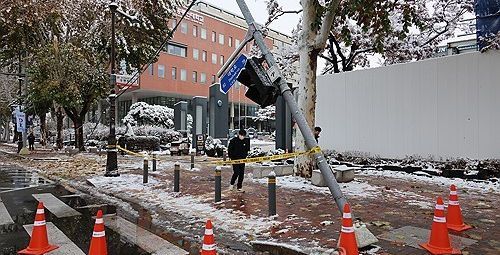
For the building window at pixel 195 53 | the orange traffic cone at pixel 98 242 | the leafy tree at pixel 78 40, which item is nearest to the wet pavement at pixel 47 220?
the orange traffic cone at pixel 98 242

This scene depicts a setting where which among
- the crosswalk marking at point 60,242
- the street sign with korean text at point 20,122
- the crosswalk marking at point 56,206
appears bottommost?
the crosswalk marking at point 56,206

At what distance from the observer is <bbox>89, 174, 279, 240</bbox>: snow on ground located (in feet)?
23.5

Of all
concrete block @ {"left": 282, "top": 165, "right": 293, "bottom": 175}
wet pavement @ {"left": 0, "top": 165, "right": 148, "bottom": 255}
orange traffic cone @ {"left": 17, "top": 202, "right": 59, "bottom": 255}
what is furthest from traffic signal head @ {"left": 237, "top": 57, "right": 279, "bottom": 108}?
concrete block @ {"left": 282, "top": 165, "right": 293, "bottom": 175}

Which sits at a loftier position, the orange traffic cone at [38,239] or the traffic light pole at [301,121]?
the traffic light pole at [301,121]

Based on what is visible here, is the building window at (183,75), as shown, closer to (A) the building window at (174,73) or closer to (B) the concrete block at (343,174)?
(A) the building window at (174,73)

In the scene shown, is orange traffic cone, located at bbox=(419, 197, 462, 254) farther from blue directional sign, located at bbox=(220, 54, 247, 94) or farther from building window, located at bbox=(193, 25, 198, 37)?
building window, located at bbox=(193, 25, 198, 37)

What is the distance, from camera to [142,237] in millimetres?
6652

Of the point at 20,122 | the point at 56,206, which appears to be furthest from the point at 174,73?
the point at 56,206

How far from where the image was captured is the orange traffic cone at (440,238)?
5.16m

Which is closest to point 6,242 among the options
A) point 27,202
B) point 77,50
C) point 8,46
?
point 27,202

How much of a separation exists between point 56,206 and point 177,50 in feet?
161

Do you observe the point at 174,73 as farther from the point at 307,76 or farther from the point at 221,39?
the point at 307,76

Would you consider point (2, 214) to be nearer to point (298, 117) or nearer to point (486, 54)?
point (298, 117)

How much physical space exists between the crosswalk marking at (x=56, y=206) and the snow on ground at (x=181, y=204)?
159 cm
